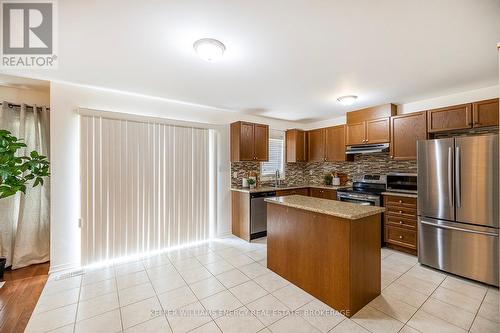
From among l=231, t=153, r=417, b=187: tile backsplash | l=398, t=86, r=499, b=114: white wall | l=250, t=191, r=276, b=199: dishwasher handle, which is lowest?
l=250, t=191, r=276, b=199: dishwasher handle

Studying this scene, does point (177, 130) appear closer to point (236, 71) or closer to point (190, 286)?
point (236, 71)

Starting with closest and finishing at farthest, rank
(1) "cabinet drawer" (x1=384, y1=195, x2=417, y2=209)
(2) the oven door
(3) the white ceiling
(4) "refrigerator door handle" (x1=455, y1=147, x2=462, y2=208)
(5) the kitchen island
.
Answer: (3) the white ceiling
(5) the kitchen island
(4) "refrigerator door handle" (x1=455, y1=147, x2=462, y2=208)
(1) "cabinet drawer" (x1=384, y1=195, x2=417, y2=209)
(2) the oven door

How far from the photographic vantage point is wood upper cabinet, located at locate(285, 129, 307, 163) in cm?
517

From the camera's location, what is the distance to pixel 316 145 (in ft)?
16.9

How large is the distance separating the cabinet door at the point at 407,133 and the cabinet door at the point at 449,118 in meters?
0.09

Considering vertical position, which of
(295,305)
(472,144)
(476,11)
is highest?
(476,11)

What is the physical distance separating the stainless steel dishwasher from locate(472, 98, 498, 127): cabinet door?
3.26 m

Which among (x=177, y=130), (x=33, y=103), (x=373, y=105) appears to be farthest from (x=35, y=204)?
(x=373, y=105)

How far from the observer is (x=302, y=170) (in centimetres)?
571

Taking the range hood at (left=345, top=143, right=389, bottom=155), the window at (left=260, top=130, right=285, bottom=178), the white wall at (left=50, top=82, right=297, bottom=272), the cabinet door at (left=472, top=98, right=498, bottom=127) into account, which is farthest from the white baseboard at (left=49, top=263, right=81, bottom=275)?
the cabinet door at (left=472, top=98, right=498, bottom=127)

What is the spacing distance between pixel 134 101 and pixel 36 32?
5.12 ft

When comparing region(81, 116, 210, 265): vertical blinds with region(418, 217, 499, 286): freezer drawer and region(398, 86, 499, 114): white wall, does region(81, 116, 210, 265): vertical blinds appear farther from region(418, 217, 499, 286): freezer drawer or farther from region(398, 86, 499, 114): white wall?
region(398, 86, 499, 114): white wall

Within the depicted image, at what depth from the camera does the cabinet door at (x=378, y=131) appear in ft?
12.7

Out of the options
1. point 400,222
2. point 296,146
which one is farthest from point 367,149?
point 296,146
